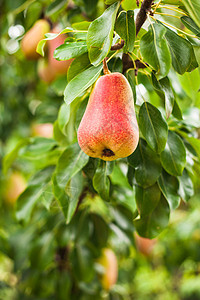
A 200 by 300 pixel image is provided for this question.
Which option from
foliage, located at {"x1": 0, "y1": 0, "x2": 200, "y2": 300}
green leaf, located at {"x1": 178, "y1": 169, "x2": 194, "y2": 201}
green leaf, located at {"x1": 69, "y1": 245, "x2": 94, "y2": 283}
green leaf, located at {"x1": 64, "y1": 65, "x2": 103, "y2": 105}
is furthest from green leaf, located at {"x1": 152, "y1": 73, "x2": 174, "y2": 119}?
green leaf, located at {"x1": 69, "y1": 245, "x2": 94, "y2": 283}

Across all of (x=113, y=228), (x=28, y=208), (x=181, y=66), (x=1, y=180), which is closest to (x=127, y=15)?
(x=181, y=66)

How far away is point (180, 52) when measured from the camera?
604mm

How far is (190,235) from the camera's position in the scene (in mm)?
1862

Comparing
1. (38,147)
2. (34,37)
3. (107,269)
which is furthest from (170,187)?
(34,37)

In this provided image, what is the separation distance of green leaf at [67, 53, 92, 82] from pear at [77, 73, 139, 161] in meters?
0.05

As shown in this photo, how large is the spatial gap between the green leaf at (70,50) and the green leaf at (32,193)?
1.24ft

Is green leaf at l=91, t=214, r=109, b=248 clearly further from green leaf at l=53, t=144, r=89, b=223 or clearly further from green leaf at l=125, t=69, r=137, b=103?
green leaf at l=125, t=69, r=137, b=103

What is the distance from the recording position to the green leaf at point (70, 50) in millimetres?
598

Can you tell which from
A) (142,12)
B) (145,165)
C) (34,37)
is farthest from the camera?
(34,37)

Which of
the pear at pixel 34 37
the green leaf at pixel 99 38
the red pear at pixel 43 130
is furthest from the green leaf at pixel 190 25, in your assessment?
the red pear at pixel 43 130

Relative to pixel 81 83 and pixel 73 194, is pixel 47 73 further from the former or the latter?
pixel 81 83

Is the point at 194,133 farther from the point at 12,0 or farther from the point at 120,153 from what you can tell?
the point at 12,0

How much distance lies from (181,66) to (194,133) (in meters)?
0.30

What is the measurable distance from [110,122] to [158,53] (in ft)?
0.42
